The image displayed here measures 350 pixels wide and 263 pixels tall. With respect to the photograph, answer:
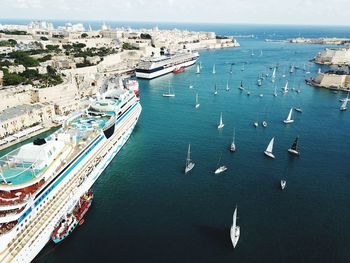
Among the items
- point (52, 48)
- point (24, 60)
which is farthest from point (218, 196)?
point (52, 48)

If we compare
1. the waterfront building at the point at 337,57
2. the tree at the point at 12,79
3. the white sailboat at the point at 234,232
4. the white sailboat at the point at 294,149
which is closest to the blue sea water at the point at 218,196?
the white sailboat at the point at 234,232

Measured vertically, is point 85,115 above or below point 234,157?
above

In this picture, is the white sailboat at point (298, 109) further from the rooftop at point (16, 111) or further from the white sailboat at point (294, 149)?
the rooftop at point (16, 111)

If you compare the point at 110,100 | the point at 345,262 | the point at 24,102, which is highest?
the point at 110,100

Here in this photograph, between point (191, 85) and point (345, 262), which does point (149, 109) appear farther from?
point (345, 262)

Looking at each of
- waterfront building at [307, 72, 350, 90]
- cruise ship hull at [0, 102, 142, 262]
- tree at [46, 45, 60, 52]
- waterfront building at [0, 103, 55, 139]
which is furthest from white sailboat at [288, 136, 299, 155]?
tree at [46, 45, 60, 52]

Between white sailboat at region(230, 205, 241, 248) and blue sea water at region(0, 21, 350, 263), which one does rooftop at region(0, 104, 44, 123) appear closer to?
blue sea water at region(0, 21, 350, 263)

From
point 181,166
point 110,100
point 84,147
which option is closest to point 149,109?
point 110,100
